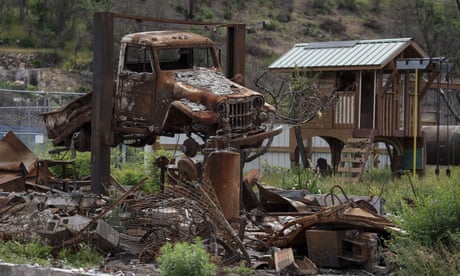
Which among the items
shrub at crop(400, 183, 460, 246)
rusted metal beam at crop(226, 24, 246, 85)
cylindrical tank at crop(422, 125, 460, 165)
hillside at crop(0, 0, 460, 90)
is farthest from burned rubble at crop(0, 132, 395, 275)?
hillside at crop(0, 0, 460, 90)

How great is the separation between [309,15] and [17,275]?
68638 mm

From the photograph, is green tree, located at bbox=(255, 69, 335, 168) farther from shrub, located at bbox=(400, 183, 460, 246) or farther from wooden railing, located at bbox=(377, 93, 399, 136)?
shrub, located at bbox=(400, 183, 460, 246)

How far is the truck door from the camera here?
17.2 m

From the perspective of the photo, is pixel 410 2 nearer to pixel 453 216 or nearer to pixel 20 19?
pixel 20 19

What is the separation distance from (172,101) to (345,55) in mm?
14695

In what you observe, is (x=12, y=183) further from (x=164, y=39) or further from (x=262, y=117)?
(x=262, y=117)

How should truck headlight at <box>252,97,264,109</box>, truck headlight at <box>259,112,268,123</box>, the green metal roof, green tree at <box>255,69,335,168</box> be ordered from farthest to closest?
1. the green metal roof
2. green tree at <box>255,69,335,168</box>
3. truck headlight at <box>259,112,268,123</box>
4. truck headlight at <box>252,97,264,109</box>

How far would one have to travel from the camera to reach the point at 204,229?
12.5 m

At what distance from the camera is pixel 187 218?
12781 mm

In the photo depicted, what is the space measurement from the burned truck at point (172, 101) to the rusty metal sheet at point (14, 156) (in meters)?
1.21

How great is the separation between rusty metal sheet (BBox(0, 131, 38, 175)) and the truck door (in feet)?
9.82

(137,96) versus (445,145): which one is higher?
(137,96)

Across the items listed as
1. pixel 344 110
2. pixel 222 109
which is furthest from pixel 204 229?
pixel 344 110

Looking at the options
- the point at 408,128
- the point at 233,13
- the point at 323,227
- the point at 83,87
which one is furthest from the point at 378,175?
the point at 233,13
